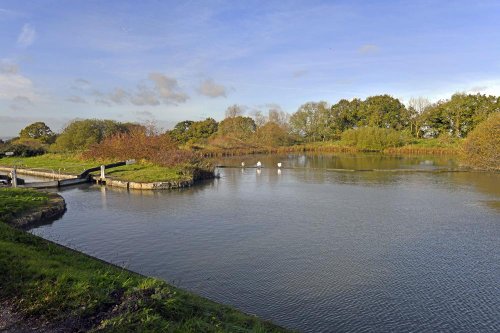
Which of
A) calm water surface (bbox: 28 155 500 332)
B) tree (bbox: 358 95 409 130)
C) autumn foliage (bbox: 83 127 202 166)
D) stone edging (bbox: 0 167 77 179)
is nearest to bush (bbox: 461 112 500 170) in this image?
calm water surface (bbox: 28 155 500 332)

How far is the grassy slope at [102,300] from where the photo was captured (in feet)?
19.4

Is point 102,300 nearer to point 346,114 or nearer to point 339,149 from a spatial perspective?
point 339,149

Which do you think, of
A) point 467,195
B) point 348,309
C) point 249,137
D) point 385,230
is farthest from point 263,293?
point 249,137

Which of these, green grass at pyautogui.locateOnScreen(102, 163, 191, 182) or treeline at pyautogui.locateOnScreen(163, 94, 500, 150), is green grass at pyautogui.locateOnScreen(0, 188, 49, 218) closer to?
green grass at pyautogui.locateOnScreen(102, 163, 191, 182)

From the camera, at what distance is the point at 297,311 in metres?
8.86

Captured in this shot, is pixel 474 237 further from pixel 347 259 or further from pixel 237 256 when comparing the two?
pixel 237 256

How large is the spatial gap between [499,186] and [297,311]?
25.2 metres

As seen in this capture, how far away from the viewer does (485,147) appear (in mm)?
35438

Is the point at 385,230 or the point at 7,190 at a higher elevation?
the point at 7,190

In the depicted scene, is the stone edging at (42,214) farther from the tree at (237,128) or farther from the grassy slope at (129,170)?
the tree at (237,128)

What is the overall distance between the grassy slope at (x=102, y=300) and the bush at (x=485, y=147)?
116 ft

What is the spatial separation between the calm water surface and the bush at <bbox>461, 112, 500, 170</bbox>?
11.3 meters

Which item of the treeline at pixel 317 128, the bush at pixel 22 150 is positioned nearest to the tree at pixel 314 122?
the treeline at pixel 317 128

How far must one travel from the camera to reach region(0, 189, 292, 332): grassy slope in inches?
232
